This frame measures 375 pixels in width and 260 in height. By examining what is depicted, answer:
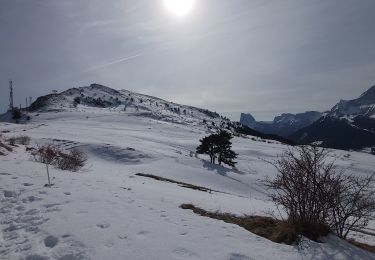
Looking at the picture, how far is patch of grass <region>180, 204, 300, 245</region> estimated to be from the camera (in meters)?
8.11

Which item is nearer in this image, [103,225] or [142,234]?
[142,234]

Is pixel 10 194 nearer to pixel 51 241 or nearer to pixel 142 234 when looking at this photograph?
pixel 51 241

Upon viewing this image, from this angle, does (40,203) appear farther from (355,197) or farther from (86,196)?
(355,197)

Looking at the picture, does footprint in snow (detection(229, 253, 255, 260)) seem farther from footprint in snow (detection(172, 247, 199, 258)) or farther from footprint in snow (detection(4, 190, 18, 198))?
footprint in snow (detection(4, 190, 18, 198))

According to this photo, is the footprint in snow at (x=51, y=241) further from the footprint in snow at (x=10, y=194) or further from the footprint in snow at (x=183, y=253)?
the footprint in snow at (x=10, y=194)

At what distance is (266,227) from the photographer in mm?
9297

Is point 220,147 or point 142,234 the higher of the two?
point 142,234

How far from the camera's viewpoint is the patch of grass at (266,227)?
26.6 feet

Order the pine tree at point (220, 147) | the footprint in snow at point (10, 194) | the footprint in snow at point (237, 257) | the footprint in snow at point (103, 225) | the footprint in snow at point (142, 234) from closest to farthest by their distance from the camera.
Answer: the footprint in snow at point (237, 257) → the footprint in snow at point (142, 234) → the footprint in snow at point (103, 225) → the footprint in snow at point (10, 194) → the pine tree at point (220, 147)

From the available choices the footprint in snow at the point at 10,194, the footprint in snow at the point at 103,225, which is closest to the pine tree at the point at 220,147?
the footprint in snow at the point at 10,194

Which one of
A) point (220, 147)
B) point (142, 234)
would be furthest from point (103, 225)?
point (220, 147)

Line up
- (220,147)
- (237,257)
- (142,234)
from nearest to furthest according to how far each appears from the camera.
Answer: (237,257) → (142,234) → (220,147)

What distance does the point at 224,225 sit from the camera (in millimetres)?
9281

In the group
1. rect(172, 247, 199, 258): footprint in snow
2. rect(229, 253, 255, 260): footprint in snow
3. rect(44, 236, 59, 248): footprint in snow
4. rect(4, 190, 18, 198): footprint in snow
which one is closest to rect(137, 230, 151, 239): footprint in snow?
rect(172, 247, 199, 258): footprint in snow
